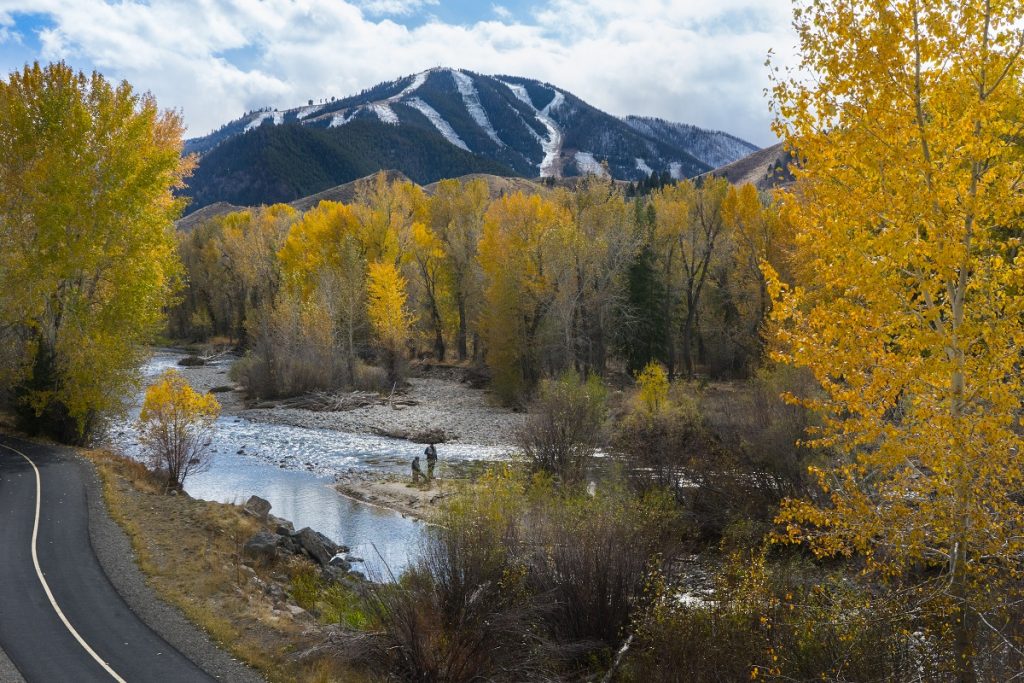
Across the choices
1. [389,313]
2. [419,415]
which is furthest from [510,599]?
[389,313]

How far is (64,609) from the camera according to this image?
13453 mm

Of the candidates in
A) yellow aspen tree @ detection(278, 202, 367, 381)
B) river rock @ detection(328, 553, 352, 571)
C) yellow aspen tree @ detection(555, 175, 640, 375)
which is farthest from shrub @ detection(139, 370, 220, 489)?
yellow aspen tree @ detection(278, 202, 367, 381)

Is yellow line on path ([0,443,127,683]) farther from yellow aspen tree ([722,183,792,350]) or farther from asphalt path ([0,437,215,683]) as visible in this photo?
yellow aspen tree ([722,183,792,350])

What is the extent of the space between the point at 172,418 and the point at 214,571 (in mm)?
8911

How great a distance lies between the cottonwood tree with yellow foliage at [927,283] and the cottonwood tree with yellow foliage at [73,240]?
2702 cm

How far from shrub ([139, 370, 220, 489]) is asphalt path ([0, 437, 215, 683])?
394 cm

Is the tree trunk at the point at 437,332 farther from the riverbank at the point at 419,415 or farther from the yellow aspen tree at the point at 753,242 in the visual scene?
the yellow aspen tree at the point at 753,242

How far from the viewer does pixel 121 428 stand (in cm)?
3659

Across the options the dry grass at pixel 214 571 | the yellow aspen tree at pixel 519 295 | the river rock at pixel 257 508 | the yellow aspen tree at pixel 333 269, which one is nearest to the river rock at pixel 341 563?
the dry grass at pixel 214 571

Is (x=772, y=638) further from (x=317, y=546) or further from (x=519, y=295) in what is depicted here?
(x=519, y=295)

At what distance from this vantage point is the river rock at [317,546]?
19.6 metres

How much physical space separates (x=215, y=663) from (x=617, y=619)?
7321mm

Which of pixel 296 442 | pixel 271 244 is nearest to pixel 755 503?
pixel 296 442

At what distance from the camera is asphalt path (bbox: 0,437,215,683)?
38.1 feet
